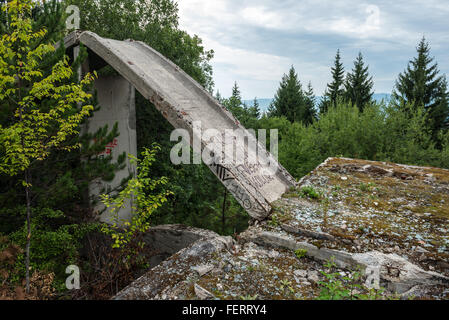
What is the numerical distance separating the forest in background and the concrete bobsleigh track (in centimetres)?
96

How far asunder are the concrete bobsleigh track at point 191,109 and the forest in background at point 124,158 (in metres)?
0.96

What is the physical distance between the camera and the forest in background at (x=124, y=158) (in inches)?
208

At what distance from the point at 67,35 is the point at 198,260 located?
Answer: 7212mm

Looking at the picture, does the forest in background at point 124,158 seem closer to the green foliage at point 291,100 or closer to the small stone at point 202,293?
the small stone at point 202,293

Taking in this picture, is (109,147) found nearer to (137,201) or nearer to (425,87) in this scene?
(137,201)

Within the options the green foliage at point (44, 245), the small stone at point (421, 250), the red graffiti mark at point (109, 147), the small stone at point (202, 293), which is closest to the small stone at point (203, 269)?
the small stone at point (202, 293)

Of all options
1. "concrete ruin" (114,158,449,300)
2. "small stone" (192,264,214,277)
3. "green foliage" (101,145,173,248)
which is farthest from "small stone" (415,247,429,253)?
"green foliage" (101,145,173,248)

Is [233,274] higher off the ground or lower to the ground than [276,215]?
lower

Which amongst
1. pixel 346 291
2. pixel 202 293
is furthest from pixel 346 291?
pixel 202 293

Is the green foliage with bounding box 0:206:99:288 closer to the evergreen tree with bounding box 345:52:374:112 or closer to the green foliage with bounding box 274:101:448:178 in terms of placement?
the green foliage with bounding box 274:101:448:178
